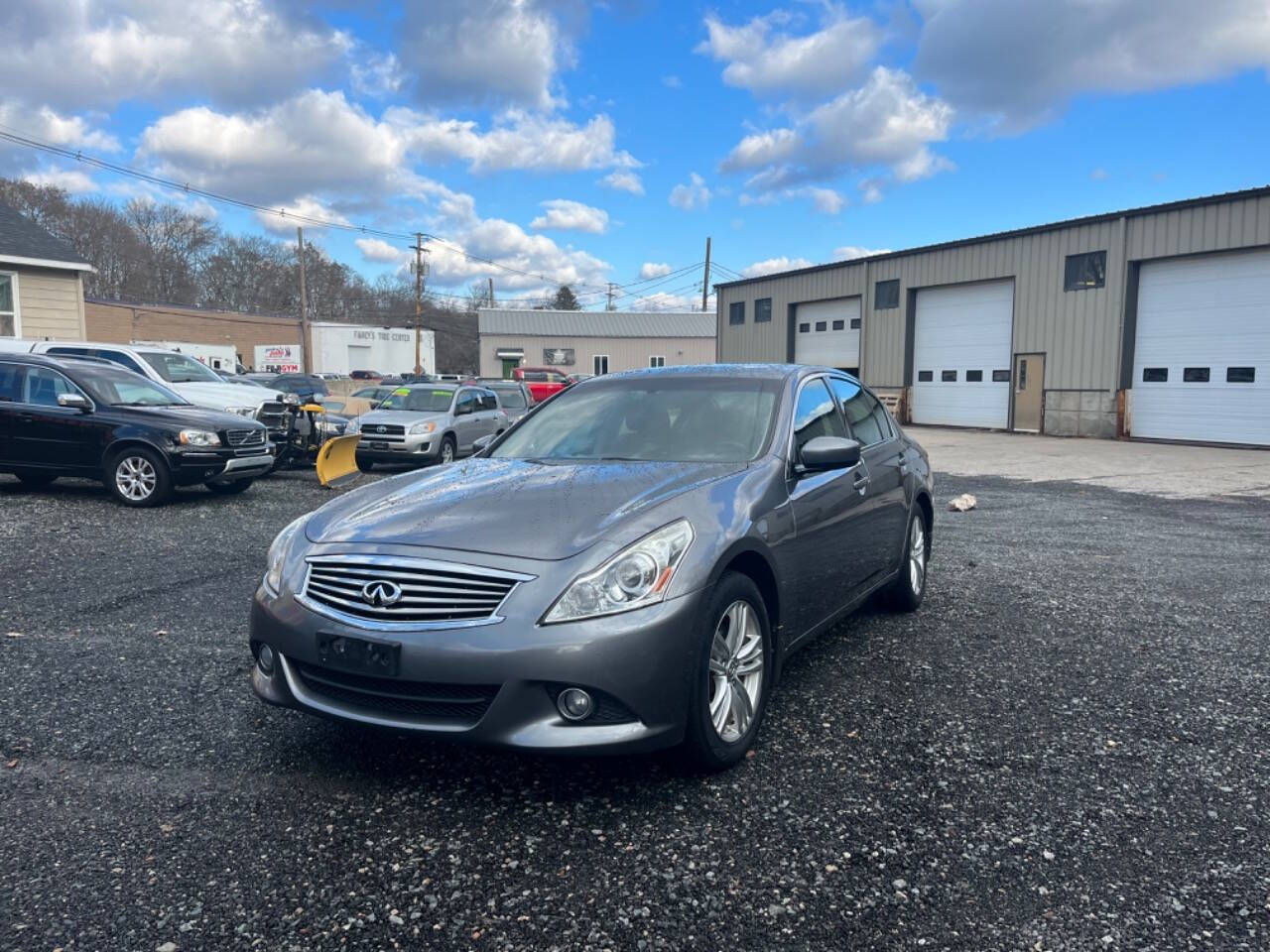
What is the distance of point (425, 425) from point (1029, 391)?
17.5 meters

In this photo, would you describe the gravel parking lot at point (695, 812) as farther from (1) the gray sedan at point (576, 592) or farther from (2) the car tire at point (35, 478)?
(2) the car tire at point (35, 478)

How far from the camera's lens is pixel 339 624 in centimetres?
306

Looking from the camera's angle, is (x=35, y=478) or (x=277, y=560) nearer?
(x=277, y=560)

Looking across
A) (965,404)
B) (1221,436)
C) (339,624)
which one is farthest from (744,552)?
(965,404)

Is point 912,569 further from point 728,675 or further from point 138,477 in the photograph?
point 138,477

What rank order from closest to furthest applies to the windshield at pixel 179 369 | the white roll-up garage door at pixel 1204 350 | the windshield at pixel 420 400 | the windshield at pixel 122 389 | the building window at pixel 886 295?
the windshield at pixel 122 389
the windshield at pixel 179 369
the windshield at pixel 420 400
the white roll-up garage door at pixel 1204 350
the building window at pixel 886 295

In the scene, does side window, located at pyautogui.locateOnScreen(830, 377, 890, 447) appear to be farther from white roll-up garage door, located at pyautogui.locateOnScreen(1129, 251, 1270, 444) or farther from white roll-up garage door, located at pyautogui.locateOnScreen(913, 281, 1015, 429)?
white roll-up garage door, located at pyautogui.locateOnScreen(913, 281, 1015, 429)

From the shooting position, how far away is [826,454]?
394 centimetres

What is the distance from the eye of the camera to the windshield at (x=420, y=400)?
15.4 metres

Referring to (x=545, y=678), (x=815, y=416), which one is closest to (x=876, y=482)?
(x=815, y=416)

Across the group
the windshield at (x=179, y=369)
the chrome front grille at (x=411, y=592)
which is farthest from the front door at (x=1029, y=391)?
the chrome front grille at (x=411, y=592)

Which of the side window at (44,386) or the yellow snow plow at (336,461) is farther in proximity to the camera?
the yellow snow plow at (336,461)

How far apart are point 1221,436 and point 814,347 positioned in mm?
14591

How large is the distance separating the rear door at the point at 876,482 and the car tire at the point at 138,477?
7.55m
